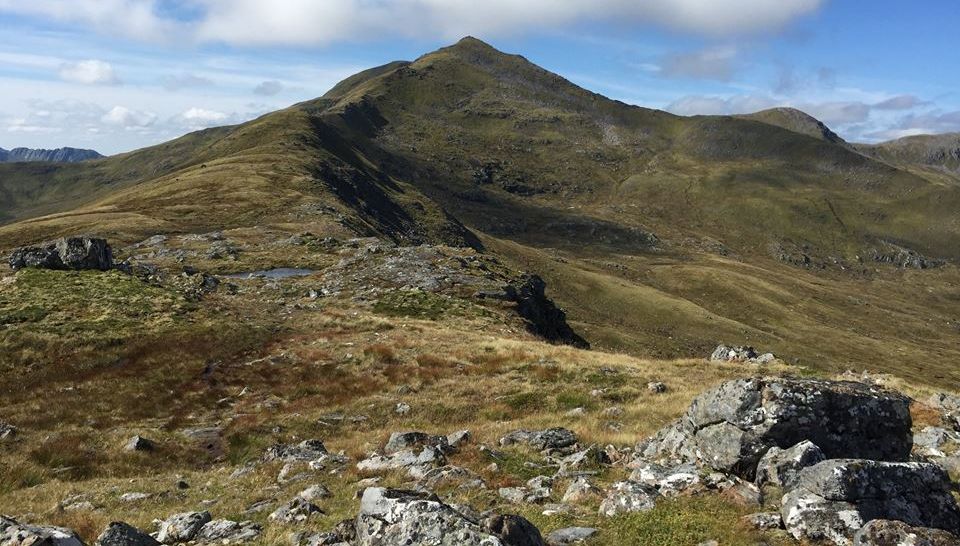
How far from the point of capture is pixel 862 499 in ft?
37.8

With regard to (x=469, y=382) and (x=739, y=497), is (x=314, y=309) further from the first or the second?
(x=739, y=497)

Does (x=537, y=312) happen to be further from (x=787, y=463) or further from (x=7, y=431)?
(x=787, y=463)

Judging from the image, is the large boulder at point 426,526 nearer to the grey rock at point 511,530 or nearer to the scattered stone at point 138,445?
the grey rock at point 511,530

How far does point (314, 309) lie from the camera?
2108 inches

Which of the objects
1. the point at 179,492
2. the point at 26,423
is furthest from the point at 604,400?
the point at 26,423

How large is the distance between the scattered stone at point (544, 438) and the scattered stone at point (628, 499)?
6814mm

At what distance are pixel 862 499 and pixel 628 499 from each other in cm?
465

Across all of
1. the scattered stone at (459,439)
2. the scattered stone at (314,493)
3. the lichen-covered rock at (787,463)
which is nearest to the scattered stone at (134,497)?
the scattered stone at (314,493)

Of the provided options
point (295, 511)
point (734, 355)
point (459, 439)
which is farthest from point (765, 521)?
point (734, 355)

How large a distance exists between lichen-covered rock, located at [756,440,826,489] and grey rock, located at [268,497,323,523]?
36.6 feet

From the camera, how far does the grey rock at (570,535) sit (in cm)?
1144

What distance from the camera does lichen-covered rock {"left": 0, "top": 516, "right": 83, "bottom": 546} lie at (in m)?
9.94

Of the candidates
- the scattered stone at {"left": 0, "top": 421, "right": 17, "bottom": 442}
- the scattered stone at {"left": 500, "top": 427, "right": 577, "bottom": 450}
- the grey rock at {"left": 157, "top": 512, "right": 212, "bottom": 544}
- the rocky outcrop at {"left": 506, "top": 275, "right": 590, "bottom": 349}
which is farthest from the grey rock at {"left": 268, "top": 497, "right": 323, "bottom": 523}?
the rocky outcrop at {"left": 506, "top": 275, "right": 590, "bottom": 349}

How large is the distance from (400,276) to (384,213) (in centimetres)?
8674
